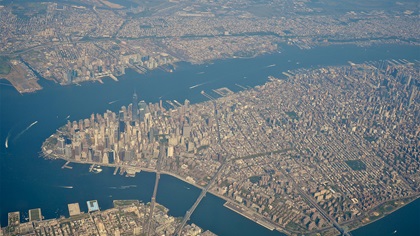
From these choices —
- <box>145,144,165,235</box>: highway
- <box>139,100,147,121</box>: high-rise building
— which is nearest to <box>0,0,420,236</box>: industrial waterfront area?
<box>145,144,165,235</box>: highway

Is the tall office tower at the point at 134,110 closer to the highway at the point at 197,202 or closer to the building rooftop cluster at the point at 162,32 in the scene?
the building rooftop cluster at the point at 162,32

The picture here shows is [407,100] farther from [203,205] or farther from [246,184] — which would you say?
[203,205]

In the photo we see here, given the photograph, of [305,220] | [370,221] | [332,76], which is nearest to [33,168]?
[305,220]

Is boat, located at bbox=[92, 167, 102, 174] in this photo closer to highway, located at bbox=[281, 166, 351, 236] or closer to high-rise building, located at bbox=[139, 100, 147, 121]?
high-rise building, located at bbox=[139, 100, 147, 121]

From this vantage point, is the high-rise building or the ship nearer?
the ship

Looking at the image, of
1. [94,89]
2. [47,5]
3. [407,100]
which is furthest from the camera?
[47,5]

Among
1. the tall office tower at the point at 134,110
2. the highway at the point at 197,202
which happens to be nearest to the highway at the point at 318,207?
the highway at the point at 197,202
